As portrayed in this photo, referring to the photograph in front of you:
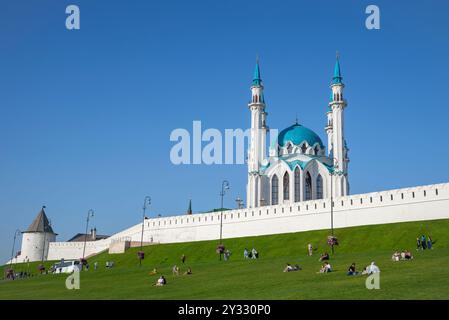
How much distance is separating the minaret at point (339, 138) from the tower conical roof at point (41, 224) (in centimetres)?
5884

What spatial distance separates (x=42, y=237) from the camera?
11044 centimetres

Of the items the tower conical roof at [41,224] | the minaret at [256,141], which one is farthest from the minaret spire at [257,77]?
the tower conical roof at [41,224]

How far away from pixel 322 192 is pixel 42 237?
5602 centimetres

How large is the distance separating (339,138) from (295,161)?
870cm

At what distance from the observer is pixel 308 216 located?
7469 cm

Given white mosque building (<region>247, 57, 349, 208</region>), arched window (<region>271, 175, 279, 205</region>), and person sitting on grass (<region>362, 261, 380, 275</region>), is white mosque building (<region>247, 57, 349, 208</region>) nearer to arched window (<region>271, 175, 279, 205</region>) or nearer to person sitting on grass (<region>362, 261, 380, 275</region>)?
arched window (<region>271, 175, 279, 205</region>)

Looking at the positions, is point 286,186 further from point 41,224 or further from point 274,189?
point 41,224

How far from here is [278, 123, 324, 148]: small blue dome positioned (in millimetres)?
101312

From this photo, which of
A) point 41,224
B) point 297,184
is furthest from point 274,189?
point 41,224

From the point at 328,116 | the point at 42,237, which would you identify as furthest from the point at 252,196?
the point at 42,237

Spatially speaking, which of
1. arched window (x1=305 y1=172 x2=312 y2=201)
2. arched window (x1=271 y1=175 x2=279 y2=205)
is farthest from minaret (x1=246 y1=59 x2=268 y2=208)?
arched window (x1=305 y1=172 x2=312 y2=201)

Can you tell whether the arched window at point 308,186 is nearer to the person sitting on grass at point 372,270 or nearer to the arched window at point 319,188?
the arched window at point 319,188
